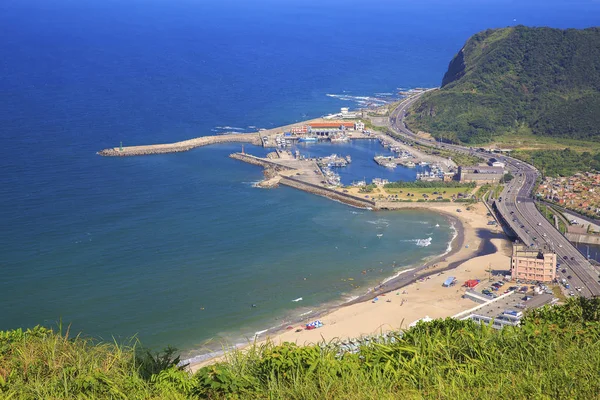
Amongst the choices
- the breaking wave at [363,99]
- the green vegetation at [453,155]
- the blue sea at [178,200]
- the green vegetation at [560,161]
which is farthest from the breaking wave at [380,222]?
the breaking wave at [363,99]

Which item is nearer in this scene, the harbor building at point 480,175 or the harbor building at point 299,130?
the harbor building at point 480,175

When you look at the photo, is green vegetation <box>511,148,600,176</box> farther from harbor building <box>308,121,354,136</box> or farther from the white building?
the white building

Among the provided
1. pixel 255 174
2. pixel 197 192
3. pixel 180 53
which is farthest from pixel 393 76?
pixel 197 192

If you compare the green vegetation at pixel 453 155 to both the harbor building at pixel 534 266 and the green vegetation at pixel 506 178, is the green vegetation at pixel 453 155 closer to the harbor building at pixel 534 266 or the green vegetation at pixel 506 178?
the green vegetation at pixel 506 178

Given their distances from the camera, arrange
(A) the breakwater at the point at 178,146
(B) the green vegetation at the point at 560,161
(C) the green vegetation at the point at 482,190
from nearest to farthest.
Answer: (C) the green vegetation at the point at 482,190 → (B) the green vegetation at the point at 560,161 → (A) the breakwater at the point at 178,146

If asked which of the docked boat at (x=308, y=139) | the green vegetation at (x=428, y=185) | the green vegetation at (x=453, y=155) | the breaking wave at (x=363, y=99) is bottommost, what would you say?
the green vegetation at (x=428, y=185)

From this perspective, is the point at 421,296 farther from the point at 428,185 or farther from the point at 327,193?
the point at 428,185

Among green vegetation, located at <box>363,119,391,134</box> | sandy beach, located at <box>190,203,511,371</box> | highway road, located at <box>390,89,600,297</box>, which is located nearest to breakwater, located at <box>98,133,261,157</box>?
green vegetation, located at <box>363,119,391,134</box>
